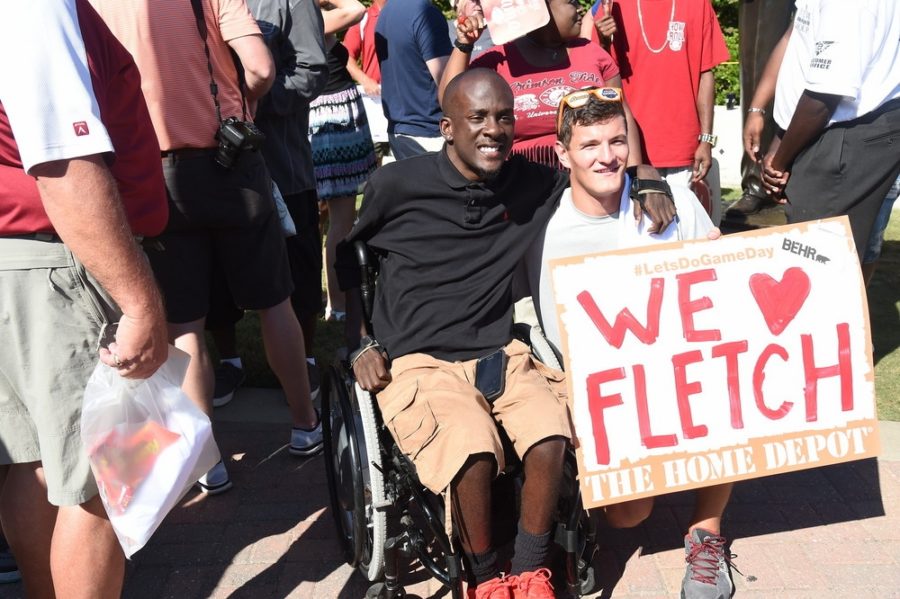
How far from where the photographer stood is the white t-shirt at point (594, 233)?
2934 millimetres

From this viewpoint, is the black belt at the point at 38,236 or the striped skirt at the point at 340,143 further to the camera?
the striped skirt at the point at 340,143

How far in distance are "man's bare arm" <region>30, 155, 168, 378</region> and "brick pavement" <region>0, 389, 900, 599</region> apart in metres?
1.20

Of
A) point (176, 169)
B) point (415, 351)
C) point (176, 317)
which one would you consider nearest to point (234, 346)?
point (176, 317)

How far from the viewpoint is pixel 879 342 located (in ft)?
16.1

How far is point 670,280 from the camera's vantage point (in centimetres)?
268

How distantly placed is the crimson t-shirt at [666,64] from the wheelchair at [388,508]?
1.76 meters

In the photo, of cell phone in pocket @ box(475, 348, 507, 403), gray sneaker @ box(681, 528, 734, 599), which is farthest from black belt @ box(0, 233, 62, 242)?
gray sneaker @ box(681, 528, 734, 599)

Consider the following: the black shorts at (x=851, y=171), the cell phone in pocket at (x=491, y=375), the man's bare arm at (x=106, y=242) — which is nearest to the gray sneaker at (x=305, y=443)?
the cell phone in pocket at (x=491, y=375)

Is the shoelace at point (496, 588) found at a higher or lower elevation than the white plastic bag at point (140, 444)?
lower

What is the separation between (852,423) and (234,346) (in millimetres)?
2972

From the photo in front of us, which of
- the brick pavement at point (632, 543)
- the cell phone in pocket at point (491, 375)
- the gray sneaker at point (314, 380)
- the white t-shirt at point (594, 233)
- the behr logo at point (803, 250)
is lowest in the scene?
the brick pavement at point (632, 543)

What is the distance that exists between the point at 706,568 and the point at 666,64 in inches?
93.3

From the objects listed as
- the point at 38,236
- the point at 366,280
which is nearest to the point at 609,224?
the point at 366,280

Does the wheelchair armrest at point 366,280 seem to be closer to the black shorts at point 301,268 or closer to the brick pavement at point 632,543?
the brick pavement at point 632,543
